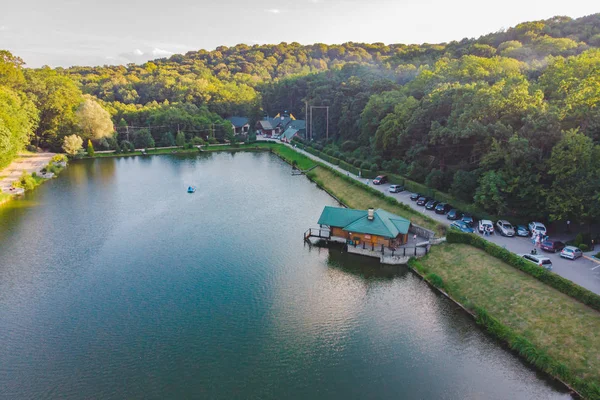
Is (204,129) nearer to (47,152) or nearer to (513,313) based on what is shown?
(47,152)

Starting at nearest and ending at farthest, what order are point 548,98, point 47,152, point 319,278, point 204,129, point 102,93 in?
Answer: point 319,278, point 548,98, point 47,152, point 204,129, point 102,93

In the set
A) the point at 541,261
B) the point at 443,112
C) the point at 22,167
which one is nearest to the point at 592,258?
the point at 541,261

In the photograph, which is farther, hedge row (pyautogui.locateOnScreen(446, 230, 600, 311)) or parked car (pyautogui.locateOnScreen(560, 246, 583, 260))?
parked car (pyautogui.locateOnScreen(560, 246, 583, 260))

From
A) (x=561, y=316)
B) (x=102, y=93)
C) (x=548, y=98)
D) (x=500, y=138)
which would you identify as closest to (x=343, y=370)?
(x=561, y=316)

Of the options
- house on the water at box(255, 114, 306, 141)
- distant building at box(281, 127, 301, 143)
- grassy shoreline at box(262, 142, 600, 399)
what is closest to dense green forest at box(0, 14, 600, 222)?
house on the water at box(255, 114, 306, 141)

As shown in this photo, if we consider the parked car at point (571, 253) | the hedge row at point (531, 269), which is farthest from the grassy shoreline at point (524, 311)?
the parked car at point (571, 253)

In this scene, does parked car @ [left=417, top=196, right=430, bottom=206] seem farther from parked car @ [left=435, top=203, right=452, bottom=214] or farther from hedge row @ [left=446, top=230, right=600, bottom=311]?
hedge row @ [left=446, top=230, right=600, bottom=311]
